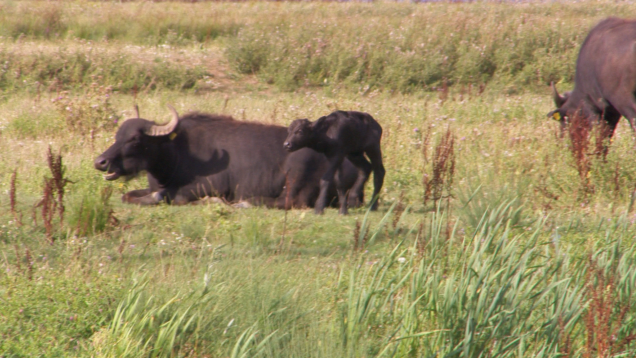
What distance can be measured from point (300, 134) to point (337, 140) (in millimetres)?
361

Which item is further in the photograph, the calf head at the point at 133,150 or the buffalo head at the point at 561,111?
the buffalo head at the point at 561,111

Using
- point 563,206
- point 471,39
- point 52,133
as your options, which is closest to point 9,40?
point 52,133

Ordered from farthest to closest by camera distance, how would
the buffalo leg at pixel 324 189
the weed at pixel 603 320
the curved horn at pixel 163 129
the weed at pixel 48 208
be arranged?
the curved horn at pixel 163 129
the buffalo leg at pixel 324 189
the weed at pixel 48 208
the weed at pixel 603 320

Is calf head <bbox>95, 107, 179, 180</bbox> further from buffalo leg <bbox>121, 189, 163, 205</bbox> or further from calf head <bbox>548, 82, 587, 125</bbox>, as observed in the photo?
calf head <bbox>548, 82, 587, 125</bbox>

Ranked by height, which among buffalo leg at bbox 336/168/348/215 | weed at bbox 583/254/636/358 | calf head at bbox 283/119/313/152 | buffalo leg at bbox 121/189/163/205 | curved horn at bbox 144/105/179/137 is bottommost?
buffalo leg at bbox 121/189/163/205

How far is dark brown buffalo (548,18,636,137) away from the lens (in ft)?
30.5

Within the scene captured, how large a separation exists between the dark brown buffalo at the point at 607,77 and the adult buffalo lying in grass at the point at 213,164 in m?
3.42

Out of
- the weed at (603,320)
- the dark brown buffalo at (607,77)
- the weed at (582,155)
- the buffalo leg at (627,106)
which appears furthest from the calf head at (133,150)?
the buffalo leg at (627,106)

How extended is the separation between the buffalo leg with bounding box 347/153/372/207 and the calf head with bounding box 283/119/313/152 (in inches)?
23.1

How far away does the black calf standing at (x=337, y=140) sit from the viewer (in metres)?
7.19

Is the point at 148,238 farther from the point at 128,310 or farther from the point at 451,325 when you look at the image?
the point at 451,325

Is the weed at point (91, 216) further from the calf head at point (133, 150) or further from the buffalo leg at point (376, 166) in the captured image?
the buffalo leg at point (376, 166)

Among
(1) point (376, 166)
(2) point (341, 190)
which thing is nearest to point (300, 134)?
(2) point (341, 190)

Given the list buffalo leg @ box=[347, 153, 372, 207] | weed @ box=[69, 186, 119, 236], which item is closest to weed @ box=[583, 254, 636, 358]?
buffalo leg @ box=[347, 153, 372, 207]
